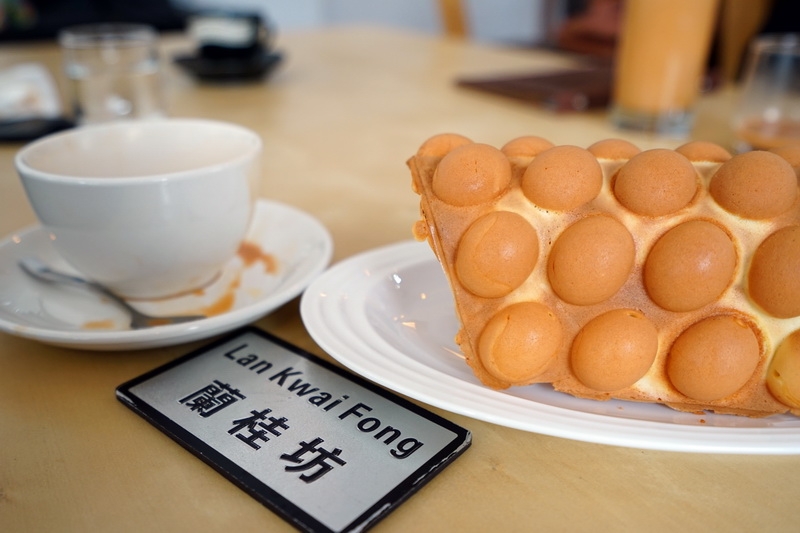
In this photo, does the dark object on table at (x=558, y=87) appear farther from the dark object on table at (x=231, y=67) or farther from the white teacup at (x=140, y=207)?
the white teacup at (x=140, y=207)

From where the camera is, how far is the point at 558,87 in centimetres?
113

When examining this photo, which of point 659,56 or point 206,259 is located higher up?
point 659,56

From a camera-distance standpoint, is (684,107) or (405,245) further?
(684,107)

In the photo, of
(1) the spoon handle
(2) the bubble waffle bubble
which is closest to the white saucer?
(1) the spoon handle

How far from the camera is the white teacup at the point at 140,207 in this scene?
0.43m

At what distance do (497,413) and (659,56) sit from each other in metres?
0.83

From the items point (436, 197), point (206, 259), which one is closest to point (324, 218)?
point (206, 259)

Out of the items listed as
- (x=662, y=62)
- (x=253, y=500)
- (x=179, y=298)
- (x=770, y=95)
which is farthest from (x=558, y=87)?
(x=253, y=500)

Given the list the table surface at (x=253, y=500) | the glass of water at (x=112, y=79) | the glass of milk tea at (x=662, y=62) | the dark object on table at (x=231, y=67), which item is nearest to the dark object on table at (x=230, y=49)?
the dark object on table at (x=231, y=67)

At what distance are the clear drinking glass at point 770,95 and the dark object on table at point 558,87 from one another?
0.23m

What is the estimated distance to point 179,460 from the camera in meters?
0.33

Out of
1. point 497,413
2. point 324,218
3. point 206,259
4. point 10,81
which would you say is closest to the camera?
point 497,413

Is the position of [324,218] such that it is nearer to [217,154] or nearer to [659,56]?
[217,154]

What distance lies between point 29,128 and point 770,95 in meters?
1.06
